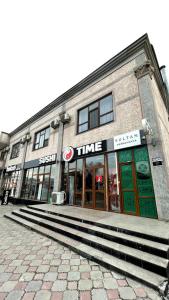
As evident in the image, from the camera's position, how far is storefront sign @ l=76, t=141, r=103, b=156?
25.6 feet

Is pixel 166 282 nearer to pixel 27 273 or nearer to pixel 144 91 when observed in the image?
pixel 27 273

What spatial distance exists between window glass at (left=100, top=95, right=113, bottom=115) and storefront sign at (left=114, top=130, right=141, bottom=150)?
2.14 metres

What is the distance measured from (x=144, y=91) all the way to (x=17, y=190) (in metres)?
13.7

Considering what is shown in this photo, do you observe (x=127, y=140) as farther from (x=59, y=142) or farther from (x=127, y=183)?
(x=59, y=142)

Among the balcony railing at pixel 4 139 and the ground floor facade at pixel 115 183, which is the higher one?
the balcony railing at pixel 4 139

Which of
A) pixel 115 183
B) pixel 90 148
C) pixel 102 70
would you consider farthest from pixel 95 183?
pixel 102 70

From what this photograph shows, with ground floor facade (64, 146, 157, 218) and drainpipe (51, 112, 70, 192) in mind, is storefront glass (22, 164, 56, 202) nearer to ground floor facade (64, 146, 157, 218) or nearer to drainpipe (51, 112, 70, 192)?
drainpipe (51, 112, 70, 192)

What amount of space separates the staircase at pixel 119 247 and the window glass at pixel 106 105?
20.2 ft

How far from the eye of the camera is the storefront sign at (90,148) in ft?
25.6

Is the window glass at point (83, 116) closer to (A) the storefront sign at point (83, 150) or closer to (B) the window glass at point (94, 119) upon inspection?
(B) the window glass at point (94, 119)

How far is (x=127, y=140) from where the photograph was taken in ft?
21.9

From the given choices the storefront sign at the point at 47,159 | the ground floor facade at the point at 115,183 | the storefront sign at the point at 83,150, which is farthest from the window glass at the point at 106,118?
the storefront sign at the point at 47,159

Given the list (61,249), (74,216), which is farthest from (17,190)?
(61,249)

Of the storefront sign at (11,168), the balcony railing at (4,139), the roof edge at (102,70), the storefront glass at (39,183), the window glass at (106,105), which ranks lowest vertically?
the storefront glass at (39,183)
